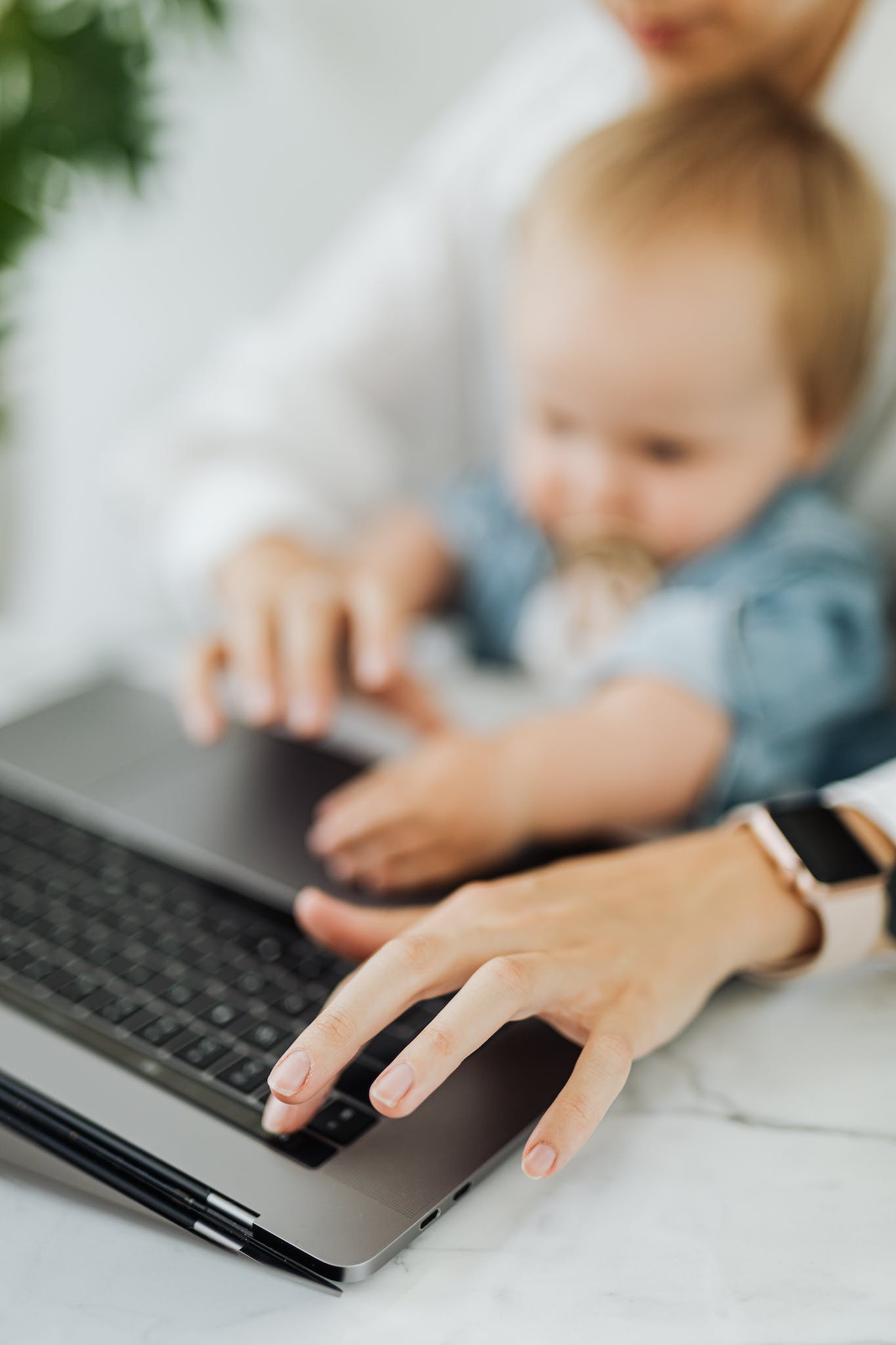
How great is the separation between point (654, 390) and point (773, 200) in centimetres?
15

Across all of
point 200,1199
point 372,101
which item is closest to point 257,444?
point 372,101

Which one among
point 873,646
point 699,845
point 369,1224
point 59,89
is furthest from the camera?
point 59,89

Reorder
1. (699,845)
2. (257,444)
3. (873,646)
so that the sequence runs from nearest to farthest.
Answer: (699,845)
(873,646)
(257,444)

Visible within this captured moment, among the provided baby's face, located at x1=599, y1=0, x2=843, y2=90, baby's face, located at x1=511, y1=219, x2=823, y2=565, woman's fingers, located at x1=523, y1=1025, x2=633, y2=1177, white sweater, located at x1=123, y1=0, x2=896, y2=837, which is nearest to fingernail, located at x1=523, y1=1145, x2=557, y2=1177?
woman's fingers, located at x1=523, y1=1025, x2=633, y2=1177

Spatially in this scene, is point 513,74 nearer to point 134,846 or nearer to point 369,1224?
point 134,846

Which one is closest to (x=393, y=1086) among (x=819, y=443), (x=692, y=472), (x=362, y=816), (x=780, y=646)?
(x=362, y=816)

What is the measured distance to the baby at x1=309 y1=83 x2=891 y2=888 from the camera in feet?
2.52

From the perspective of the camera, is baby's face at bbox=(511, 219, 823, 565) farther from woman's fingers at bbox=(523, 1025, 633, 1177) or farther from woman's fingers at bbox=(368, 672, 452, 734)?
woman's fingers at bbox=(523, 1025, 633, 1177)

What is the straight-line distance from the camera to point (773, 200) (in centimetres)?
84

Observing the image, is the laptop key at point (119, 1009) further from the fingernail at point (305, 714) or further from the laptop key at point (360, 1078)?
the fingernail at point (305, 714)

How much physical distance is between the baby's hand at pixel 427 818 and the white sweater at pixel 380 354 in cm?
37

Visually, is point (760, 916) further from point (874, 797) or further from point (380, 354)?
point (380, 354)

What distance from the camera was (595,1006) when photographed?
0.50m

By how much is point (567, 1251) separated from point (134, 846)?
0.34 meters
